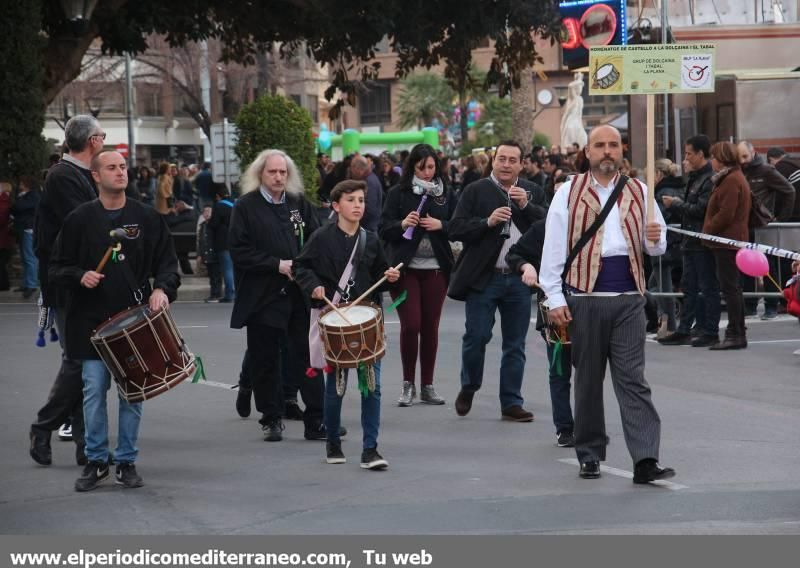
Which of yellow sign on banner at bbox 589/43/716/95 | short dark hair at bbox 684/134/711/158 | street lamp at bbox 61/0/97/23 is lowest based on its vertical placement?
short dark hair at bbox 684/134/711/158

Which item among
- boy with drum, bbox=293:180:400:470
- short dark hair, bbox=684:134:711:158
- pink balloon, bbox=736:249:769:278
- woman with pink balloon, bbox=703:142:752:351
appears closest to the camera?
boy with drum, bbox=293:180:400:470

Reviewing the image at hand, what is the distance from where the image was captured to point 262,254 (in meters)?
10.1

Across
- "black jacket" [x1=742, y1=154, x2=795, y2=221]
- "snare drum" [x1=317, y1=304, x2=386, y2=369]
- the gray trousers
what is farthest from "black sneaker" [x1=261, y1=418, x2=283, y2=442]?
"black jacket" [x1=742, y1=154, x2=795, y2=221]

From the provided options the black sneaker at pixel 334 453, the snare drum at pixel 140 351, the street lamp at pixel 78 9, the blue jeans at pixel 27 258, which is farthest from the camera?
the blue jeans at pixel 27 258

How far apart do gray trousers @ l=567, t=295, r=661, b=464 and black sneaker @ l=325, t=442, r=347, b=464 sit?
1.47 meters

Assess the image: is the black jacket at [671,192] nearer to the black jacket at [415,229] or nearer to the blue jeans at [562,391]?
the black jacket at [415,229]

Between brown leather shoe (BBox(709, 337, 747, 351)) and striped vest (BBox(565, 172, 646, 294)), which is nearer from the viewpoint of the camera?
striped vest (BBox(565, 172, 646, 294))

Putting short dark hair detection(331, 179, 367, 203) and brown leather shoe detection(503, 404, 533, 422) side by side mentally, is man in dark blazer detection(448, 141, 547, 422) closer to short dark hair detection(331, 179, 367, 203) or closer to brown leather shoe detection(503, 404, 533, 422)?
brown leather shoe detection(503, 404, 533, 422)

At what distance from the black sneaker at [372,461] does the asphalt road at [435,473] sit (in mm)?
63

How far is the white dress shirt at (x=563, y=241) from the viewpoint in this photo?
8.41 metres

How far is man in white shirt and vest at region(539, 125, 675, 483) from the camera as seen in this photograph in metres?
8.40

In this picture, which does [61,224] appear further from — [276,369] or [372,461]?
[372,461]

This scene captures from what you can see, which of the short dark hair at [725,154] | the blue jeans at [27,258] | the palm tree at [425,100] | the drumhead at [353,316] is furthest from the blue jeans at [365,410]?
the palm tree at [425,100]

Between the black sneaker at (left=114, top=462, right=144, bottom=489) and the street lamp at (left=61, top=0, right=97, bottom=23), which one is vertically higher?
the street lamp at (left=61, top=0, right=97, bottom=23)
